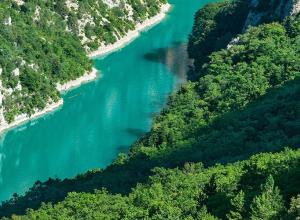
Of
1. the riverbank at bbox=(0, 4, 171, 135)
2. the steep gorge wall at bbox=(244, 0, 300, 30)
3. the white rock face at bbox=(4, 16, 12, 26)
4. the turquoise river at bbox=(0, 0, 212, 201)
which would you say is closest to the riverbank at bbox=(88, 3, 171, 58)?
the riverbank at bbox=(0, 4, 171, 135)

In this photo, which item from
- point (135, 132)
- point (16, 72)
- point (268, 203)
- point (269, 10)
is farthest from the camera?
point (16, 72)

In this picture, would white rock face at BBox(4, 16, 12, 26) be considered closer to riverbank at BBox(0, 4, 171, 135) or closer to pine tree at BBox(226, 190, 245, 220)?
riverbank at BBox(0, 4, 171, 135)

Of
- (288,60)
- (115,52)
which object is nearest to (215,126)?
(288,60)

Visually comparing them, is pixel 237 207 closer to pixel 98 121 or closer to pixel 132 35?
pixel 98 121

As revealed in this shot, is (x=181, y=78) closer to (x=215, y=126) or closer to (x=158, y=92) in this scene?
(x=158, y=92)

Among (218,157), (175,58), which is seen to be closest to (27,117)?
(175,58)

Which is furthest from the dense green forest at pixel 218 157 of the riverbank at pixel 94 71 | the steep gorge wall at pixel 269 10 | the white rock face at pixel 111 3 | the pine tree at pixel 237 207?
the white rock face at pixel 111 3
